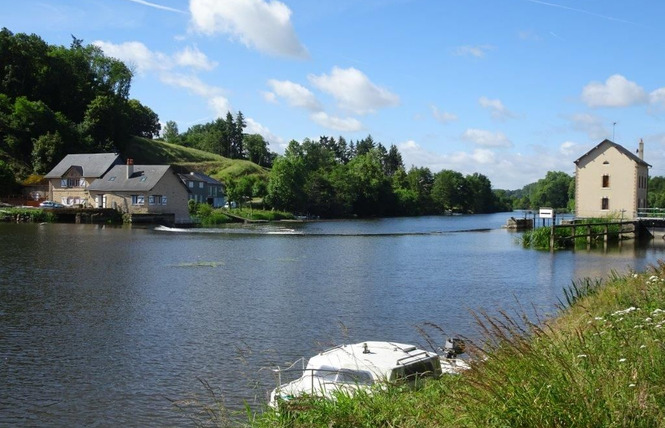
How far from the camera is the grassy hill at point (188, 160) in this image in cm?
13750

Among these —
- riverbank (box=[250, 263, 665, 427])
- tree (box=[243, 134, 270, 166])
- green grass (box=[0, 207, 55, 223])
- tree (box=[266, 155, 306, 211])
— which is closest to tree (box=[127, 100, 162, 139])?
tree (box=[243, 134, 270, 166])

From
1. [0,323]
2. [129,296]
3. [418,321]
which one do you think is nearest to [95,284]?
[129,296]

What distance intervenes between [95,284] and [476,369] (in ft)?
87.5

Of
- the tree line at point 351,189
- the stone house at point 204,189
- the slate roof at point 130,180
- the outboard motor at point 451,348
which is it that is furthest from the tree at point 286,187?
the outboard motor at point 451,348

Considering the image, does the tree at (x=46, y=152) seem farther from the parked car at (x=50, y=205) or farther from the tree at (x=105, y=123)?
the parked car at (x=50, y=205)

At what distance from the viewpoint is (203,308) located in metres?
25.1

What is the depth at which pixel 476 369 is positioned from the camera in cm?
853

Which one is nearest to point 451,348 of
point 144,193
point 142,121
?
point 144,193

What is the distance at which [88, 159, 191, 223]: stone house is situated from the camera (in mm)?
88312

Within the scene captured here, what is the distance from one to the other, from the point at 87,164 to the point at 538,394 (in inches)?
3938

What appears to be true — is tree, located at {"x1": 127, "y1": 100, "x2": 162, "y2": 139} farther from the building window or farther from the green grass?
the green grass

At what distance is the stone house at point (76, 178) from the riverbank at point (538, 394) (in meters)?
92.8

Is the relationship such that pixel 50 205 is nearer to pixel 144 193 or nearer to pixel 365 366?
pixel 144 193

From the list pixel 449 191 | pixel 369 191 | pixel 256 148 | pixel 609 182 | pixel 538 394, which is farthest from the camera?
pixel 449 191
